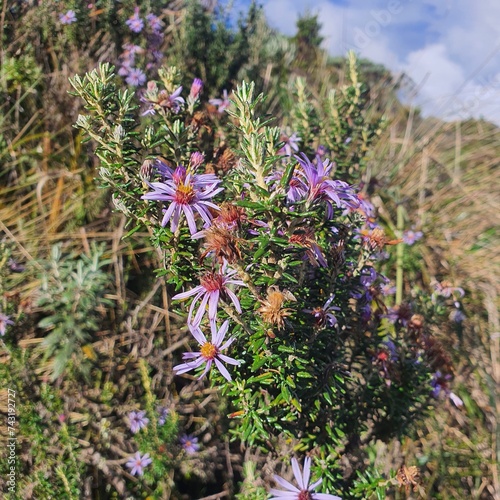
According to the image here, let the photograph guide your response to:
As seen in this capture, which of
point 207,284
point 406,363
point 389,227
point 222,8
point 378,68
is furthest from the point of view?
point 378,68

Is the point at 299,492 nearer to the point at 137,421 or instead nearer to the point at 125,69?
the point at 137,421

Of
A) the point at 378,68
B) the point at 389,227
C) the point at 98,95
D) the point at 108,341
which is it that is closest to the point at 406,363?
the point at 98,95

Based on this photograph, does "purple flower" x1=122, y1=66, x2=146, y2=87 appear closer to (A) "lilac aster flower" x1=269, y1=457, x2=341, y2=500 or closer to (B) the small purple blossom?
(B) the small purple blossom

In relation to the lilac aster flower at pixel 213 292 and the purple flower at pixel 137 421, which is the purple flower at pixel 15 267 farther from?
the lilac aster flower at pixel 213 292

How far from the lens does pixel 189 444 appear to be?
2.01 m

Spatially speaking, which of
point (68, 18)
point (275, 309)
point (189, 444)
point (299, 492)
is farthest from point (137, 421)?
point (68, 18)

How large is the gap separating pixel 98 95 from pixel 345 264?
71 centimetres

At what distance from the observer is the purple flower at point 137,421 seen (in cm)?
199

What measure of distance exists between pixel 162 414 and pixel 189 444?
0.17 meters

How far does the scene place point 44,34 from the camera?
110 inches

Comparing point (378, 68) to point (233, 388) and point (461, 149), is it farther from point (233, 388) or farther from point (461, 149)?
point (233, 388)

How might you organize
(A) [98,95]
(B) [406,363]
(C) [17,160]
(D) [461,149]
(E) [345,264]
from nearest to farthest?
(A) [98,95], (E) [345,264], (B) [406,363], (C) [17,160], (D) [461,149]

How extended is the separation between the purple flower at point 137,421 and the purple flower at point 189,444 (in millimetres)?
185

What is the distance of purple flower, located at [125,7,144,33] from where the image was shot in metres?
2.90
